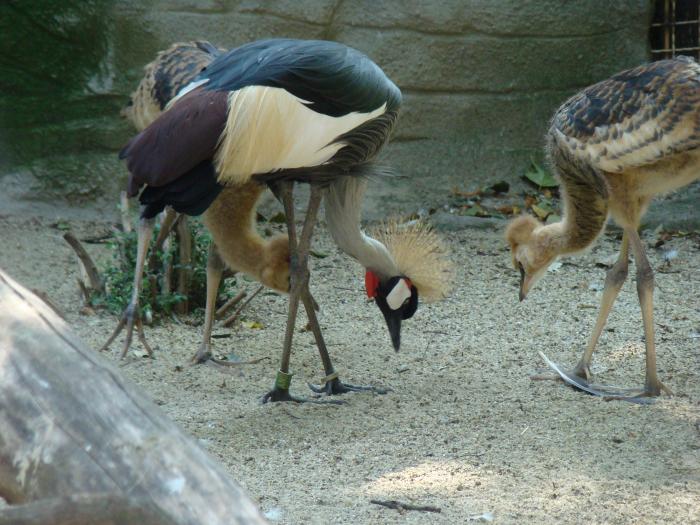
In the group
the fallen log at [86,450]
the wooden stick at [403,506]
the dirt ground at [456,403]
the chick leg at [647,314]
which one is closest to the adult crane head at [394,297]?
the dirt ground at [456,403]

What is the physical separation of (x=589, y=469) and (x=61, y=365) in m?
2.15

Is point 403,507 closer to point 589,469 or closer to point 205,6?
point 589,469

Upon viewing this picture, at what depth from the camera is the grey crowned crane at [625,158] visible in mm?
4121

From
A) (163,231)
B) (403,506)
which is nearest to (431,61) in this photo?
(163,231)

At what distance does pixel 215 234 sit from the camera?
186 inches

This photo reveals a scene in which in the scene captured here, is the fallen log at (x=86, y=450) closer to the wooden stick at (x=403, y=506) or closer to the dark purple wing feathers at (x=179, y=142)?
the wooden stick at (x=403, y=506)

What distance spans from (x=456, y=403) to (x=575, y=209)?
1.09 meters

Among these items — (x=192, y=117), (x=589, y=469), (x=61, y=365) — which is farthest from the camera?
(x=192, y=117)

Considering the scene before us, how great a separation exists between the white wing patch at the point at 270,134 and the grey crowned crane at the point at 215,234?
1.44ft

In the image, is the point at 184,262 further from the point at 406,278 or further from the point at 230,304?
the point at 406,278

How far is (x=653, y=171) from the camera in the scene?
14.1ft

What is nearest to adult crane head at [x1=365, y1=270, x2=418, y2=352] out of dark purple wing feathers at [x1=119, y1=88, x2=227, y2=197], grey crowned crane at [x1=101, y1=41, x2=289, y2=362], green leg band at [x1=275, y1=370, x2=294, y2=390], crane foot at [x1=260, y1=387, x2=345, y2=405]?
grey crowned crane at [x1=101, y1=41, x2=289, y2=362]

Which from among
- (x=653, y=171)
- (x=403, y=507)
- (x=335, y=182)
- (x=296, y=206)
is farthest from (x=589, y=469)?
(x=296, y=206)

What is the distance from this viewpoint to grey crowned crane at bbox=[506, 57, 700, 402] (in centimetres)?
412
